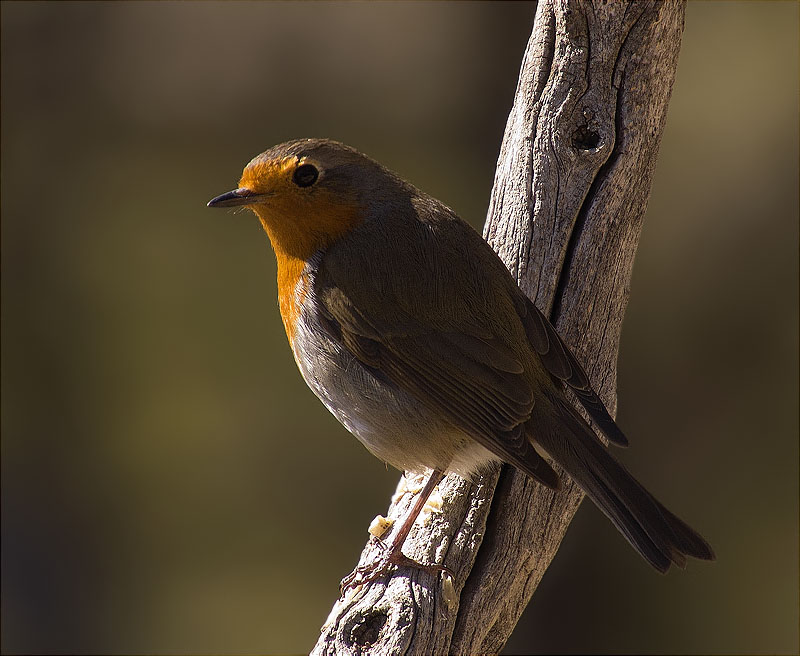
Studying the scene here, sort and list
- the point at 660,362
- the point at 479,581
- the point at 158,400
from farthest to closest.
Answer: the point at 158,400, the point at 660,362, the point at 479,581

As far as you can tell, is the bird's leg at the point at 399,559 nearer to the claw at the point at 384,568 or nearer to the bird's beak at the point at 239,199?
the claw at the point at 384,568

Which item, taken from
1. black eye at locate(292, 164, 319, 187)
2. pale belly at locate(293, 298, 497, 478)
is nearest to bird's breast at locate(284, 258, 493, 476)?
pale belly at locate(293, 298, 497, 478)

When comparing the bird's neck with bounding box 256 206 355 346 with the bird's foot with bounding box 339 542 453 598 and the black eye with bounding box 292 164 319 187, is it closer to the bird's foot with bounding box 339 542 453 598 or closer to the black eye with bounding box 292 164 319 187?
the black eye with bounding box 292 164 319 187

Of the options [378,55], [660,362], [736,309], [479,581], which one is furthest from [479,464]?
[378,55]

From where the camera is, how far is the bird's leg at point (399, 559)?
2811 mm

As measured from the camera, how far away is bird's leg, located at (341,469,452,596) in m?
2.81

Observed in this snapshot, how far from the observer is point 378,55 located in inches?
257

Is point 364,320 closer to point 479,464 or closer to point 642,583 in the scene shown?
point 479,464

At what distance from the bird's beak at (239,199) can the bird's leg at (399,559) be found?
1.03 meters

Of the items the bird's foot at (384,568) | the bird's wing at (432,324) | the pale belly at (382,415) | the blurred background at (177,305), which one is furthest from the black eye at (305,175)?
the blurred background at (177,305)

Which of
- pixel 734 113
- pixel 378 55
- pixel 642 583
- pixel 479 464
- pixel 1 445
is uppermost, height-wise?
pixel 378 55

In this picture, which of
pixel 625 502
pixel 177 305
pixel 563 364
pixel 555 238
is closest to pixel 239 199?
pixel 555 238

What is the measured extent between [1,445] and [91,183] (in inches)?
76.7

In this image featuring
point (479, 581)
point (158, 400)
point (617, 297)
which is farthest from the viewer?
point (158, 400)
